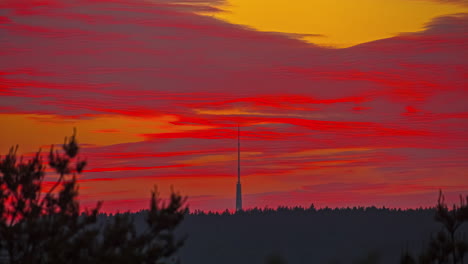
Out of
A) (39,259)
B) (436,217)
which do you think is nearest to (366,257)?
(39,259)

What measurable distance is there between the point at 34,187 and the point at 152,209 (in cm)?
438

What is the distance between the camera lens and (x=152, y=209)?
113 ft

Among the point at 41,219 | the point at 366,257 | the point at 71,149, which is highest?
the point at 71,149

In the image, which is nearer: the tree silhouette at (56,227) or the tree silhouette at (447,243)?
the tree silhouette at (56,227)

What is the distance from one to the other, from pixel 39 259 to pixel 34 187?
2.52 meters

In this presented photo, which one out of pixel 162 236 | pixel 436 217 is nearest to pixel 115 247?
pixel 162 236

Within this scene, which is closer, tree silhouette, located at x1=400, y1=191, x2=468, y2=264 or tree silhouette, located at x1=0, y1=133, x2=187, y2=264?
tree silhouette, located at x1=0, y1=133, x2=187, y2=264

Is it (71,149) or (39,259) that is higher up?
(71,149)

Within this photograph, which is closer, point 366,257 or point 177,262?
point 366,257

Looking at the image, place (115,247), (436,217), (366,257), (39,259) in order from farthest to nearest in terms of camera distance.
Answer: (436,217) → (115,247) → (39,259) → (366,257)

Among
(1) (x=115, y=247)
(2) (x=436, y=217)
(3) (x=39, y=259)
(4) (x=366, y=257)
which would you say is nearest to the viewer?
(4) (x=366, y=257)

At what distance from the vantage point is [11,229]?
31.5 metres

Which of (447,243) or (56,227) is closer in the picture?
(56,227)

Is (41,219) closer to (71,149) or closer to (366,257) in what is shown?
(71,149)
